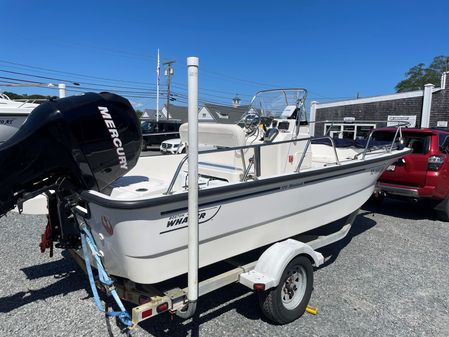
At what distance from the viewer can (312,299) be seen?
11.8ft

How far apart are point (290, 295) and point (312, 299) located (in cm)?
45

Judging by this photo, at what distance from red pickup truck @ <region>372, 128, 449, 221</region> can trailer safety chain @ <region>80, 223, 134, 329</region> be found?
4799 millimetres

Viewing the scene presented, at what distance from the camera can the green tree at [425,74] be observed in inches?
2127

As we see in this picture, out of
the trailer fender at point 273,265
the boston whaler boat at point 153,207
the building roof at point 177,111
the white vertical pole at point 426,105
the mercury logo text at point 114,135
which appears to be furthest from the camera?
the building roof at point 177,111

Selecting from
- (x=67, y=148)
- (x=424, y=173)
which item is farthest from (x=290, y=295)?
(x=424, y=173)

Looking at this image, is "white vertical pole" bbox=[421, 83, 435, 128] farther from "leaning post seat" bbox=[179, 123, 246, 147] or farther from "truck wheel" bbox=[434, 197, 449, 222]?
"leaning post seat" bbox=[179, 123, 246, 147]

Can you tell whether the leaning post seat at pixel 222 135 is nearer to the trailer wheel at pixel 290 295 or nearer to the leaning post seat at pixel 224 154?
the leaning post seat at pixel 224 154

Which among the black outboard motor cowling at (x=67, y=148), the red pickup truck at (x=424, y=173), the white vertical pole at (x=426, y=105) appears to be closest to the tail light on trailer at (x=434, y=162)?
the red pickup truck at (x=424, y=173)

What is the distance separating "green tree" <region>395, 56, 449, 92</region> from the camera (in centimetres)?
5403

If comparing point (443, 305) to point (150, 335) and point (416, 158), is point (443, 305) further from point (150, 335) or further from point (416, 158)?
point (416, 158)

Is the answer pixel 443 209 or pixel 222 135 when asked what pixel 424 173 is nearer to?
pixel 443 209

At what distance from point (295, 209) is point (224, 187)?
109 centimetres

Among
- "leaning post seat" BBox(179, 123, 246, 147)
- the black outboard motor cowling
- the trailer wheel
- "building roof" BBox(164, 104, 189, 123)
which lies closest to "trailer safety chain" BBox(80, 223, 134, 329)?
the black outboard motor cowling

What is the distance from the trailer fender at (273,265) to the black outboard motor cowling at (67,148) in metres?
1.34
